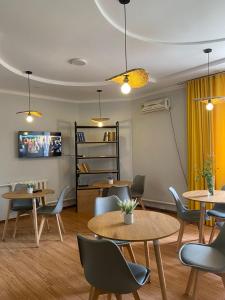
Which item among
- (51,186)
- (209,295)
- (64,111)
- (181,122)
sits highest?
(64,111)

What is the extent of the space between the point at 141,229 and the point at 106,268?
52 cm

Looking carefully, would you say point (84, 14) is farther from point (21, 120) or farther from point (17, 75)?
point (21, 120)

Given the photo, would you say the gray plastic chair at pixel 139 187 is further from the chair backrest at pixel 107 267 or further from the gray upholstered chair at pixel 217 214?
the chair backrest at pixel 107 267

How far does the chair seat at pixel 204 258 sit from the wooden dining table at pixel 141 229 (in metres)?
0.23

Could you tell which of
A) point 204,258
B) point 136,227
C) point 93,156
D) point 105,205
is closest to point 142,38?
point 105,205

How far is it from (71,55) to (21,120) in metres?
2.38

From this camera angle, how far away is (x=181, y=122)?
4980mm

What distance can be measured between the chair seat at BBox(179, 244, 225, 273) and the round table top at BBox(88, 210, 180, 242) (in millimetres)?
254

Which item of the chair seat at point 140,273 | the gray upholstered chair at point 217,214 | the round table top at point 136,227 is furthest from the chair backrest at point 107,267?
the gray upholstered chair at point 217,214

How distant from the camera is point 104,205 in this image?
2805 mm

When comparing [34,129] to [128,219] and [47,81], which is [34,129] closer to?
[47,81]

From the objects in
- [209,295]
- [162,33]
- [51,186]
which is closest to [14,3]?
[162,33]

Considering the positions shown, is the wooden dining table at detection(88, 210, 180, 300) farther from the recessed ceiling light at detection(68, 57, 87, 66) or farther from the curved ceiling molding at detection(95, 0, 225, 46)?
the recessed ceiling light at detection(68, 57, 87, 66)

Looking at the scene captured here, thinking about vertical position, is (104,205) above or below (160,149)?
below
